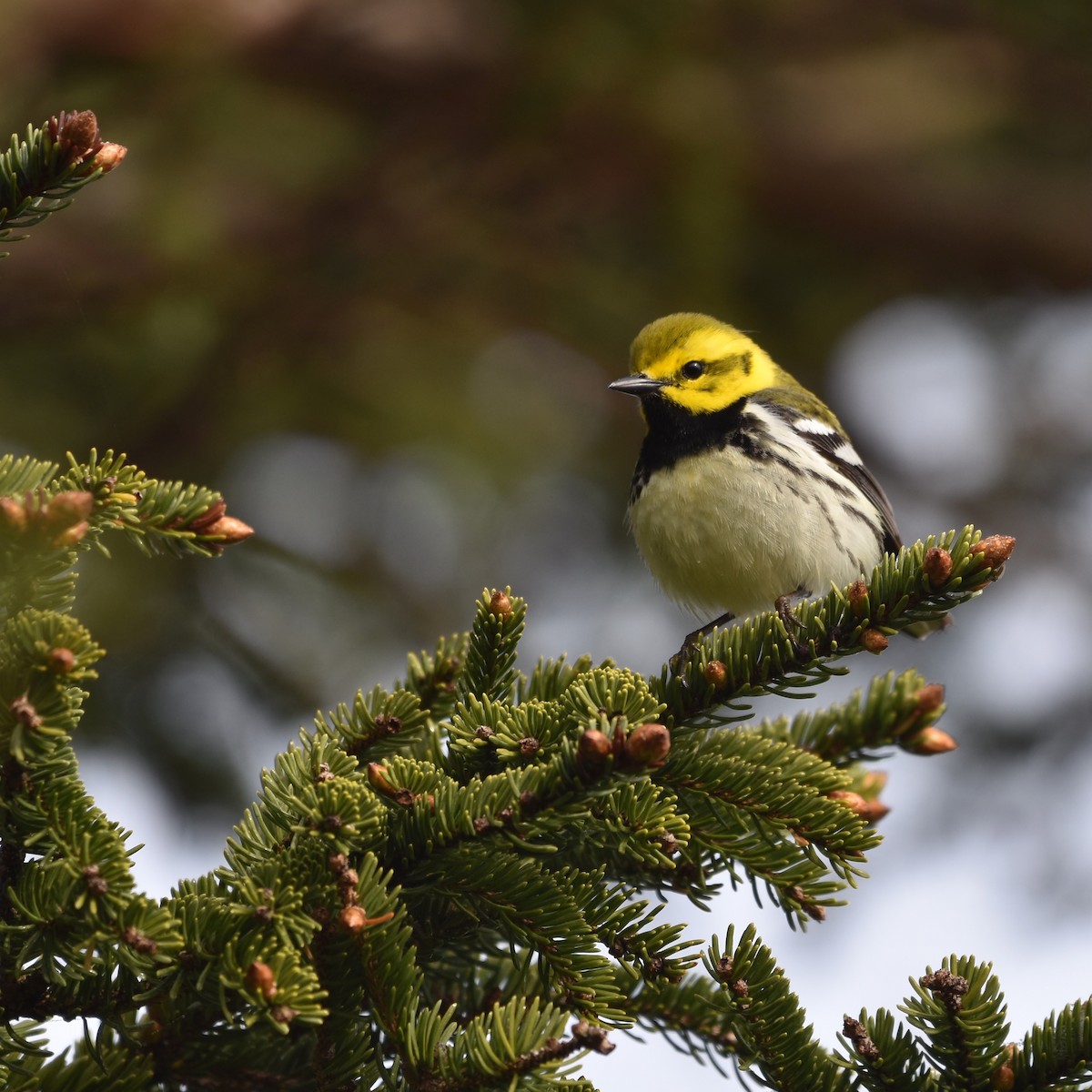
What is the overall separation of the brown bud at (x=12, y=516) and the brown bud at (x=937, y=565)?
1.23 meters

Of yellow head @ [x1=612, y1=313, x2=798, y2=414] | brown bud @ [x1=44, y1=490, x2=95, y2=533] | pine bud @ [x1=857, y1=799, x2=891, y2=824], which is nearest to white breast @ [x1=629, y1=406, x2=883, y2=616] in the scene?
yellow head @ [x1=612, y1=313, x2=798, y2=414]

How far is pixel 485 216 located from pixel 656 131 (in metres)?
1.04

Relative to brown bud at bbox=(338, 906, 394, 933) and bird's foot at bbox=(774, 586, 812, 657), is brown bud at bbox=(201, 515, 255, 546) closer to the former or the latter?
brown bud at bbox=(338, 906, 394, 933)

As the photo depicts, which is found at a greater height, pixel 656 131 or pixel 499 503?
pixel 656 131

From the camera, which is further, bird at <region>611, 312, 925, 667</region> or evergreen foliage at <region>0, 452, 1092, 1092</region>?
bird at <region>611, 312, 925, 667</region>

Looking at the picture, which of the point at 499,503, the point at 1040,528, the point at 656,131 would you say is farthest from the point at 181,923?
the point at 1040,528

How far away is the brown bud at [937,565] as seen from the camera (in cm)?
183

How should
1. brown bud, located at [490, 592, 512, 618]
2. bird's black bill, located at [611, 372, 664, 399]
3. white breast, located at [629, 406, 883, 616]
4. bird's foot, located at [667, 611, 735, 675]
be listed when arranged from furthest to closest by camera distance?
1. bird's black bill, located at [611, 372, 664, 399]
2. white breast, located at [629, 406, 883, 616]
3. bird's foot, located at [667, 611, 735, 675]
4. brown bud, located at [490, 592, 512, 618]

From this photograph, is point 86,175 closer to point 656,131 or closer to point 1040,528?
point 656,131

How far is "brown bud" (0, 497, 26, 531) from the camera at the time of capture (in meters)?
1.39

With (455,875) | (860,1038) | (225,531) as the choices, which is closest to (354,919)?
(455,875)

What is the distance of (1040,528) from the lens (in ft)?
17.8

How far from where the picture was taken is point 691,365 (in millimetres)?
3807

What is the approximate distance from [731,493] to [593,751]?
1826mm
